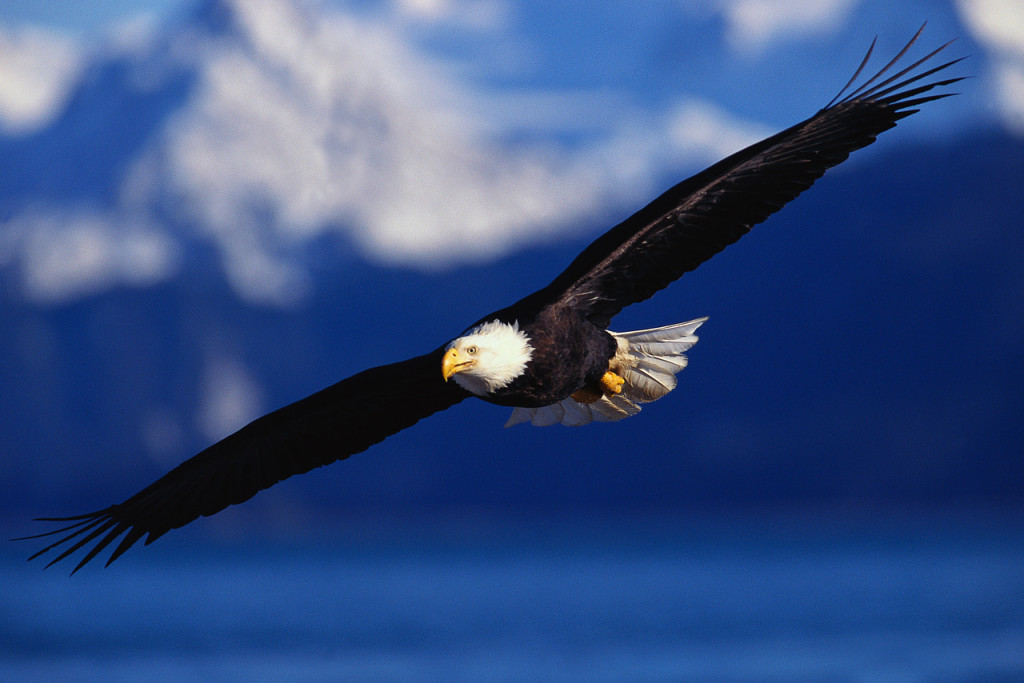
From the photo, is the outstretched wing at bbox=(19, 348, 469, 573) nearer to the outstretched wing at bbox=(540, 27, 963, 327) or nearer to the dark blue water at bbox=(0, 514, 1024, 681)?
the outstretched wing at bbox=(540, 27, 963, 327)

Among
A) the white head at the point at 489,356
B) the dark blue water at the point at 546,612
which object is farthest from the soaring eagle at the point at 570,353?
the dark blue water at the point at 546,612

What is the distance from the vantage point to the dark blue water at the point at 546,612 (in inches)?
1101

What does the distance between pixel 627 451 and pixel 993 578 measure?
39858 mm

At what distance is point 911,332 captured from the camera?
78.1 m

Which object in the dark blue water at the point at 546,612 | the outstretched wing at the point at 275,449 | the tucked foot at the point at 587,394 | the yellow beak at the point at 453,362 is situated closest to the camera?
the yellow beak at the point at 453,362

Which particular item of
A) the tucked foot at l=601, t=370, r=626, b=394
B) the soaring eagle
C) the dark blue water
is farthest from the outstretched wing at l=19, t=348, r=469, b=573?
the dark blue water

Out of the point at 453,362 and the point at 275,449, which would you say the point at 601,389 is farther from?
the point at 275,449

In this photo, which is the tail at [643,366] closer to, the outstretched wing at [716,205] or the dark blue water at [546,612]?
the outstretched wing at [716,205]

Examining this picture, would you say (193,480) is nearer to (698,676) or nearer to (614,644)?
(698,676)

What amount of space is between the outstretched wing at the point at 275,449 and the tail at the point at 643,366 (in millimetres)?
689

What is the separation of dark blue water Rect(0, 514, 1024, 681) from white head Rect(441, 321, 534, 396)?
800 inches

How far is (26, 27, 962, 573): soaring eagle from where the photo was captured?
6.50 metres

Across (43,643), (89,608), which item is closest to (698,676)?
(43,643)

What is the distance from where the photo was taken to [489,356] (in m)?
6.32
